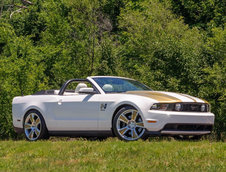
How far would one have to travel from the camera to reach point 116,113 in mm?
10516

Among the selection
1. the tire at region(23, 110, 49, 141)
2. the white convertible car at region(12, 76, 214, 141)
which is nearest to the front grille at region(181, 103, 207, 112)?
the white convertible car at region(12, 76, 214, 141)

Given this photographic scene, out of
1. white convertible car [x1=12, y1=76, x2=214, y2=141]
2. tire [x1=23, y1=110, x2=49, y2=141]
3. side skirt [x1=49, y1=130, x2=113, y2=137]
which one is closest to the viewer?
white convertible car [x1=12, y1=76, x2=214, y2=141]

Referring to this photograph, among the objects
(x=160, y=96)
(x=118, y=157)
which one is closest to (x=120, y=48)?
(x=160, y=96)

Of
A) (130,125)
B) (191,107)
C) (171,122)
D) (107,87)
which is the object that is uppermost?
(107,87)

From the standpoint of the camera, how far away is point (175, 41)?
78.9 feet

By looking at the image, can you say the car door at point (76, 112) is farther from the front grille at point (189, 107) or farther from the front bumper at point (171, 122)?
the front grille at point (189, 107)

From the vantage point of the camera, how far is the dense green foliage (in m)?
22.9

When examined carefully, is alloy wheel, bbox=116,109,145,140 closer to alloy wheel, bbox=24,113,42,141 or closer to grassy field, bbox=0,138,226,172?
grassy field, bbox=0,138,226,172

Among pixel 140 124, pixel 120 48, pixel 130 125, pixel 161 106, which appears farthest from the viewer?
pixel 120 48

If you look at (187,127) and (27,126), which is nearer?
(187,127)

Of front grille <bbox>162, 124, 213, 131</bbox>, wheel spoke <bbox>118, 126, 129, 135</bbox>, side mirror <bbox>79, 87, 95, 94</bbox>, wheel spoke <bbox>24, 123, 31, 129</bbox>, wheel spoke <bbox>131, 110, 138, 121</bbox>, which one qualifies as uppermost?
side mirror <bbox>79, 87, 95, 94</bbox>

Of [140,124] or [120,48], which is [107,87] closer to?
[140,124]

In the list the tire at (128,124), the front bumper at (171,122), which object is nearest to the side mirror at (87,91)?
the tire at (128,124)

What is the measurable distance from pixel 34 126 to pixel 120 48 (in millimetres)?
28911
